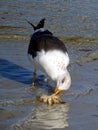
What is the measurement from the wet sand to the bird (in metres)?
0.17

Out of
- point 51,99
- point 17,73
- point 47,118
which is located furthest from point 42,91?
point 47,118

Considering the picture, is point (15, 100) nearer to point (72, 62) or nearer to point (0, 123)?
→ point (0, 123)

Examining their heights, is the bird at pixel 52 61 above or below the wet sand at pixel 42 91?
above

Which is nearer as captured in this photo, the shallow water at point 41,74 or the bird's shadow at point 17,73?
the shallow water at point 41,74

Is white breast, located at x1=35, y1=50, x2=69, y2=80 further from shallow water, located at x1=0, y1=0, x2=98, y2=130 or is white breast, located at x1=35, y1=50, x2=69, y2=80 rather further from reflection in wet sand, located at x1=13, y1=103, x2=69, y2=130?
reflection in wet sand, located at x1=13, y1=103, x2=69, y2=130

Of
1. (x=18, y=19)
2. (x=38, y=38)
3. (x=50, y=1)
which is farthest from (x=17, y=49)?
(x=50, y=1)

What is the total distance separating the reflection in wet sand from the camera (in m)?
4.78

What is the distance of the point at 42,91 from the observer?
636cm

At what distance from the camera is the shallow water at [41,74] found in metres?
5.04

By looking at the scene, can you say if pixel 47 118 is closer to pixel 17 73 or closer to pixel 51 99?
pixel 51 99

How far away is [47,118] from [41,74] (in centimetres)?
221

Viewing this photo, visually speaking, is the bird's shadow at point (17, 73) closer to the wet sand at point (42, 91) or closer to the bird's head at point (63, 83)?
the wet sand at point (42, 91)

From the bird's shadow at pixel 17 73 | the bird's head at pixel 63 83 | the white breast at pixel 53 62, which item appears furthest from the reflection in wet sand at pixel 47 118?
the bird's shadow at pixel 17 73

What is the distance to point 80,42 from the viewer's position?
9242 millimetres
